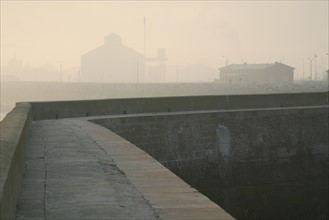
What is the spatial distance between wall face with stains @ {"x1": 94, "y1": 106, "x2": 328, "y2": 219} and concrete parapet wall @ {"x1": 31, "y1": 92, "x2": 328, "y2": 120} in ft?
5.66

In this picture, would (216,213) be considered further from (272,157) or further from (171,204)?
(272,157)

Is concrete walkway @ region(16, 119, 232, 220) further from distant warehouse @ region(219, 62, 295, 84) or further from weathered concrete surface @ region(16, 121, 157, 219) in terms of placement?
distant warehouse @ region(219, 62, 295, 84)

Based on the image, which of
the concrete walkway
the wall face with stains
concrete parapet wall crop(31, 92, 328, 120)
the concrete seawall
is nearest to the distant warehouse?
concrete parapet wall crop(31, 92, 328, 120)

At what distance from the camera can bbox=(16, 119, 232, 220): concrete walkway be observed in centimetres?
414

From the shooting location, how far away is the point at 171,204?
4.39m

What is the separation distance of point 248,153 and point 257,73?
91375mm

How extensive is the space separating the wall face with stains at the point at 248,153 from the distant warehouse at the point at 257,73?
83105mm

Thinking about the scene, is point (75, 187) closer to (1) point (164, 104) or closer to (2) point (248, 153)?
(2) point (248, 153)

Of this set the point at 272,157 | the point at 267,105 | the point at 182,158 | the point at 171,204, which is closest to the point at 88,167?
the point at 171,204

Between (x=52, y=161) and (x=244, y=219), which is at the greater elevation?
(x=52, y=161)

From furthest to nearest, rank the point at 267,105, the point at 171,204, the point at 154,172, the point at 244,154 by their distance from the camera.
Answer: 1. the point at 267,105
2. the point at 244,154
3. the point at 154,172
4. the point at 171,204

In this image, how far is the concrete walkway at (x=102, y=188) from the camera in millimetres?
4137

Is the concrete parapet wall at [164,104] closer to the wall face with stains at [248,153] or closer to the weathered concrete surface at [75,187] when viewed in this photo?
the wall face with stains at [248,153]

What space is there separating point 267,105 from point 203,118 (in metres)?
4.42
